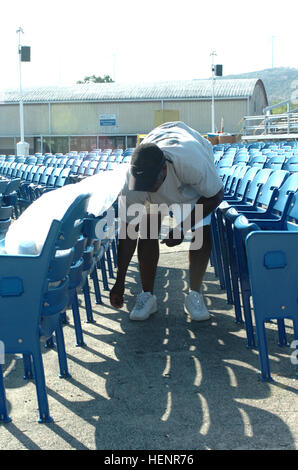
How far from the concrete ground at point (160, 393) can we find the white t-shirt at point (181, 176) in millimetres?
893

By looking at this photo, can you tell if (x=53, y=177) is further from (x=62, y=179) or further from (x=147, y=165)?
(x=147, y=165)

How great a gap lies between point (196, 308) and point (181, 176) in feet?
3.31

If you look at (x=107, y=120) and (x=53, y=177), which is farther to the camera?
(x=107, y=120)

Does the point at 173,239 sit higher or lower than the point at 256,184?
lower

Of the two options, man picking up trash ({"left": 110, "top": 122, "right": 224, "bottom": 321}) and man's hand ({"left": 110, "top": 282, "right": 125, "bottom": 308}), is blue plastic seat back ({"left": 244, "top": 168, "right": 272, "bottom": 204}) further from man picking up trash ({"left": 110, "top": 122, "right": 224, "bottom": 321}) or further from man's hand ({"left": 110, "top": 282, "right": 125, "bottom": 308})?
man's hand ({"left": 110, "top": 282, "right": 125, "bottom": 308})

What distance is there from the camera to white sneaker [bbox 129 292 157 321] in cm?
463

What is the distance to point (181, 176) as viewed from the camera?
431 cm

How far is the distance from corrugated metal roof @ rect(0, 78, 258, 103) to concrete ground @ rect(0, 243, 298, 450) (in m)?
45.3

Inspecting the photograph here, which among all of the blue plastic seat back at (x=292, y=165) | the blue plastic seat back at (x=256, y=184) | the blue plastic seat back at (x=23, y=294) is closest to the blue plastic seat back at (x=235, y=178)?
the blue plastic seat back at (x=292, y=165)

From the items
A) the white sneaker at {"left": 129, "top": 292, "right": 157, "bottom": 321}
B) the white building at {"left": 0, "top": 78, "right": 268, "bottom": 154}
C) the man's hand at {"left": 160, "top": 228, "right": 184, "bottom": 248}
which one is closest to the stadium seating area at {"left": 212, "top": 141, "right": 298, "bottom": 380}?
the man's hand at {"left": 160, "top": 228, "right": 184, "bottom": 248}

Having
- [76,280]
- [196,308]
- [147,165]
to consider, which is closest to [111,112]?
[196,308]

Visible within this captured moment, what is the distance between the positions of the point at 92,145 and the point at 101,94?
5.03m

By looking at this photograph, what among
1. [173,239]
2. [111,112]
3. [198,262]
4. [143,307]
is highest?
[111,112]

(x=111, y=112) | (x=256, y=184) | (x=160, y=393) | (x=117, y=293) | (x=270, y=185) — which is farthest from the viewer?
(x=111, y=112)
